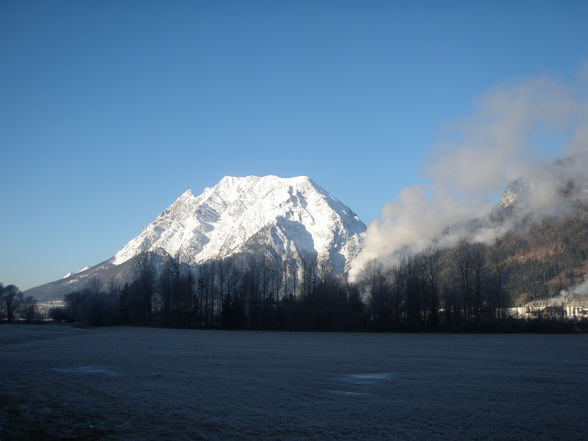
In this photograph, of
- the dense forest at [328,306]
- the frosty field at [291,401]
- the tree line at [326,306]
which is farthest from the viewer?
the tree line at [326,306]

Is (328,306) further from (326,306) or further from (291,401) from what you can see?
(291,401)

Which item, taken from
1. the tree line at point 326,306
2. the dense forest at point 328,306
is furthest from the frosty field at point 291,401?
the tree line at point 326,306

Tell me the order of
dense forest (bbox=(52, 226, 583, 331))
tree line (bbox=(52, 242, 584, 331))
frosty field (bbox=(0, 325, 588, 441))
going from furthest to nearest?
tree line (bbox=(52, 242, 584, 331)) → dense forest (bbox=(52, 226, 583, 331)) → frosty field (bbox=(0, 325, 588, 441))

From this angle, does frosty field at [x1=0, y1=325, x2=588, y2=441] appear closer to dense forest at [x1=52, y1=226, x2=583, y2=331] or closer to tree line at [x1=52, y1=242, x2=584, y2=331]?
dense forest at [x1=52, y1=226, x2=583, y2=331]

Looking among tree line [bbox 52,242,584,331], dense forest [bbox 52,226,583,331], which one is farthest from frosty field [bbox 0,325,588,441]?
tree line [bbox 52,242,584,331]

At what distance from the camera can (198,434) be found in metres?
16.8

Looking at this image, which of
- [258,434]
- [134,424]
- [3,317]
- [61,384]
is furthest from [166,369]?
[3,317]

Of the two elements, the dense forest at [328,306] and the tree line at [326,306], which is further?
the tree line at [326,306]

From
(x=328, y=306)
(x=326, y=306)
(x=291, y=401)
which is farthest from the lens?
(x=328, y=306)

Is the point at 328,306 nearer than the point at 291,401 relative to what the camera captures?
No

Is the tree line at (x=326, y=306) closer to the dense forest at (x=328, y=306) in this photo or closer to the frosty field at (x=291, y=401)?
the dense forest at (x=328, y=306)

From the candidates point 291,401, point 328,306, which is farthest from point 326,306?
point 291,401

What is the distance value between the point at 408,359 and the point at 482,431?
85.7ft

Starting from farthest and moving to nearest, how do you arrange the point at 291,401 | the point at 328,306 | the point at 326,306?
the point at 328,306, the point at 326,306, the point at 291,401
